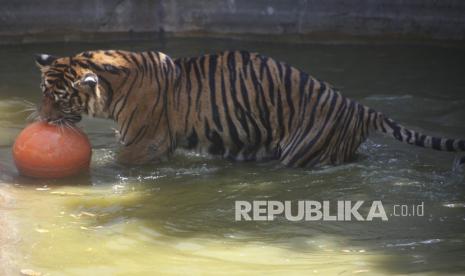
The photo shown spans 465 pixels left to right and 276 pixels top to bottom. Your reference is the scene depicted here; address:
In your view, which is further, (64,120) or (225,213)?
(64,120)

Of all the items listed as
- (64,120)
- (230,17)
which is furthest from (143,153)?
(230,17)

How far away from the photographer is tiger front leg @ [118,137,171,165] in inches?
286

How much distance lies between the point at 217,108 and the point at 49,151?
146 cm

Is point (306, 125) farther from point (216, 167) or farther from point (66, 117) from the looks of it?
point (66, 117)

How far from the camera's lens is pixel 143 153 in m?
7.27

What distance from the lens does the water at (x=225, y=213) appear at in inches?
207

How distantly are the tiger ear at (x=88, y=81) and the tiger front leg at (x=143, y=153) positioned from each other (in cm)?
63

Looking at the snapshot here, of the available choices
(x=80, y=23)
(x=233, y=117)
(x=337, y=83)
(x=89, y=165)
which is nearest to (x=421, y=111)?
(x=337, y=83)

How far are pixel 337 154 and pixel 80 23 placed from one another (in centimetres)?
572

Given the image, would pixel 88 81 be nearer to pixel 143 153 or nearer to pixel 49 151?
pixel 49 151

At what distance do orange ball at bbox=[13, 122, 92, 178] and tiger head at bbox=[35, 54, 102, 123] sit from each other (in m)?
0.14

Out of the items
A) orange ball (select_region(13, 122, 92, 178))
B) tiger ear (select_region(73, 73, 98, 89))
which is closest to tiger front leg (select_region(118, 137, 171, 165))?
orange ball (select_region(13, 122, 92, 178))

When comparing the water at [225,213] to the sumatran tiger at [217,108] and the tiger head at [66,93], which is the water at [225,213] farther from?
the tiger head at [66,93]

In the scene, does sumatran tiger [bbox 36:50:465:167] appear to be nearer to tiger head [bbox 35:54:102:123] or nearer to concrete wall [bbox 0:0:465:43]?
tiger head [bbox 35:54:102:123]
